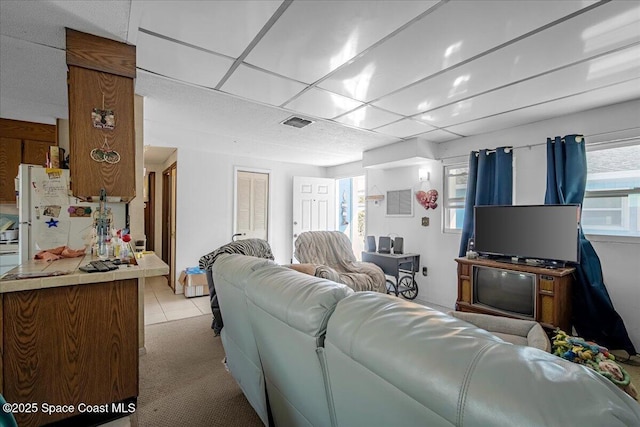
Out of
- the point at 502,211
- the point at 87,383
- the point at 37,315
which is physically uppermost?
the point at 502,211

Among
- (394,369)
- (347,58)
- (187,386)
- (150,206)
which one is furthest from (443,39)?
(150,206)

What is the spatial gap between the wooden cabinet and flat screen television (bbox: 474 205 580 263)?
348 centimetres

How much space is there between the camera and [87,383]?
1726 mm

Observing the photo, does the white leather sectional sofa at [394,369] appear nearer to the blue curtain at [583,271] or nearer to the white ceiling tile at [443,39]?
the white ceiling tile at [443,39]

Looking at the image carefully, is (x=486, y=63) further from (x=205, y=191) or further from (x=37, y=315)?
(x=205, y=191)

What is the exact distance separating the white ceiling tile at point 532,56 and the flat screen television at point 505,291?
188cm

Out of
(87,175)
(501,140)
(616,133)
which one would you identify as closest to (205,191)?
(87,175)

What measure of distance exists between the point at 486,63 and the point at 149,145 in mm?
4558

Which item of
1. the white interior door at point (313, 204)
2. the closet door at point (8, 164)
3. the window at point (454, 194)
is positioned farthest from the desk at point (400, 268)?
the closet door at point (8, 164)

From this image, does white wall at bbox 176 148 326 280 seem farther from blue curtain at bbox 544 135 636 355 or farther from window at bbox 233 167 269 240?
blue curtain at bbox 544 135 636 355

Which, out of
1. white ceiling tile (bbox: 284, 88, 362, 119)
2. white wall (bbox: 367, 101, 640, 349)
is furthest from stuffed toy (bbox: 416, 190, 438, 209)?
white ceiling tile (bbox: 284, 88, 362, 119)

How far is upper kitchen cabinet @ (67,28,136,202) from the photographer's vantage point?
187 centimetres

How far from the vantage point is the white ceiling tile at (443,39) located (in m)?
1.50

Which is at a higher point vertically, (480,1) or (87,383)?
(480,1)
